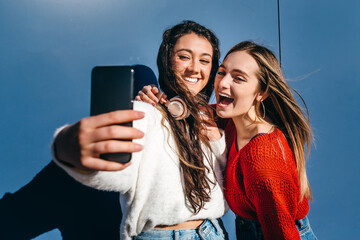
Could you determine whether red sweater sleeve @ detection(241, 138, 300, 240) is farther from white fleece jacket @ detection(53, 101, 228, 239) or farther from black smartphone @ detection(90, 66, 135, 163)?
black smartphone @ detection(90, 66, 135, 163)

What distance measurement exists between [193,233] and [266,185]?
0.95ft

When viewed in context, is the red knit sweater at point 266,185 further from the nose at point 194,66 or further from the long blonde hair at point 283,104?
the nose at point 194,66

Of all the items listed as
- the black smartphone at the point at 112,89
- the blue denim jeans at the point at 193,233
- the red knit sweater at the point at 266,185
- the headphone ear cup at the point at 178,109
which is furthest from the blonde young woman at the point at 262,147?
the black smartphone at the point at 112,89

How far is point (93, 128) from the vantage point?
44 cm

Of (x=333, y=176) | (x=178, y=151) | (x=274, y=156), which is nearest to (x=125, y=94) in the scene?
(x=178, y=151)

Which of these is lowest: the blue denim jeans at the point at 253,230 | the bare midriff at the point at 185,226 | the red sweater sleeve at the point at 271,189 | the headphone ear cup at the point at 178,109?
the blue denim jeans at the point at 253,230

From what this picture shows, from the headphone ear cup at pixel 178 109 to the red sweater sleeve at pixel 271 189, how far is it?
0.90 ft

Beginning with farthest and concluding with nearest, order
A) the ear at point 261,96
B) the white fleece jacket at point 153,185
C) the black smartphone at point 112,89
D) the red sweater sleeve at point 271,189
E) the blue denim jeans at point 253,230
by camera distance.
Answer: the ear at point 261,96 < the blue denim jeans at point 253,230 < the red sweater sleeve at point 271,189 < the white fleece jacket at point 153,185 < the black smartphone at point 112,89

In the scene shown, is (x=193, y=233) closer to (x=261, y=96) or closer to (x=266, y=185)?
(x=266, y=185)

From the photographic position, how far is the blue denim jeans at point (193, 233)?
30.2 inches

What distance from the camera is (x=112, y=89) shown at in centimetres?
51

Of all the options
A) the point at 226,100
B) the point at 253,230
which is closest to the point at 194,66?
the point at 226,100

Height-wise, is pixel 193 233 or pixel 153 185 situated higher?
pixel 153 185

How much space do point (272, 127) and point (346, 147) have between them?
0.75 meters
